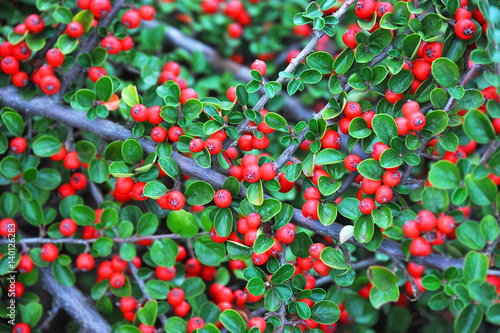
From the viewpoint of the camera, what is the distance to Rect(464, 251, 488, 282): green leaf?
1781 mm

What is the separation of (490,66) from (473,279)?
0.96m

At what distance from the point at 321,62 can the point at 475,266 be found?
3.85ft

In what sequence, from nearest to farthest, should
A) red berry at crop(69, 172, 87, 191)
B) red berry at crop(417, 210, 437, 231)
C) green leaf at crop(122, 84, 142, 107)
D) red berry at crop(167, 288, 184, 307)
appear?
red berry at crop(417, 210, 437, 231) < green leaf at crop(122, 84, 142, 107) < red berry at crop(167, 288, 184, 307) < red berry at crop(69, 172, 87, 191)

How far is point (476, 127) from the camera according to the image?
1806mm

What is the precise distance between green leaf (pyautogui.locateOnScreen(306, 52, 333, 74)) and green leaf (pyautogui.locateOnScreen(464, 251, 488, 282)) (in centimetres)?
109

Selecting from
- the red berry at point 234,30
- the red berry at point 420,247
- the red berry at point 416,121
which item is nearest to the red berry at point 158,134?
the red berry at point 416,121

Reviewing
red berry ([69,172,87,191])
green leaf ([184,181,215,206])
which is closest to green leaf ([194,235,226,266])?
green leaf ([184,181,215,206])

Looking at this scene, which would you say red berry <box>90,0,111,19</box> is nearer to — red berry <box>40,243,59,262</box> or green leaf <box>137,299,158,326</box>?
red berry <box>40,243,59,262</box>

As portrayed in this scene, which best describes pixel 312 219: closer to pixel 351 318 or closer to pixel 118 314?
pixel 351 318

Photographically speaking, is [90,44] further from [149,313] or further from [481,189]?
[481,189]

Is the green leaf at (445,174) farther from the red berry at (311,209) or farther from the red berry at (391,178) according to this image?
the red berry at (311,209)

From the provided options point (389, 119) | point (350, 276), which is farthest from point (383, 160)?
point (350, 276)

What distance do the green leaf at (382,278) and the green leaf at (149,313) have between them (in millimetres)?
1190

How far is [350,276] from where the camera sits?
212cm
